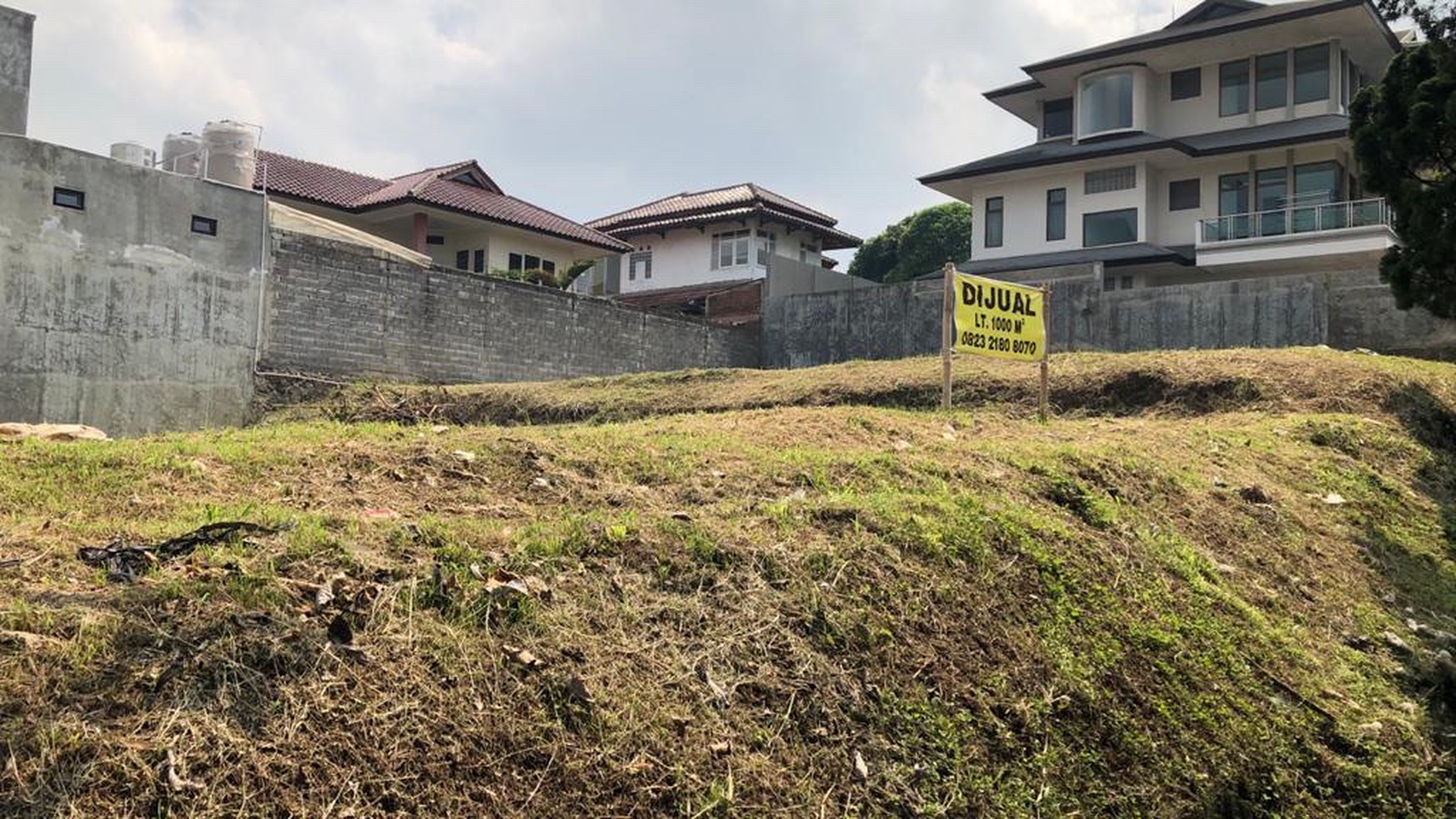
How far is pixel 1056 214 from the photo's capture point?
28.8 m

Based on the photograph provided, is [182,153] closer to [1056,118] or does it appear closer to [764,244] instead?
[764,244]

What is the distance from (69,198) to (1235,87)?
2516cm

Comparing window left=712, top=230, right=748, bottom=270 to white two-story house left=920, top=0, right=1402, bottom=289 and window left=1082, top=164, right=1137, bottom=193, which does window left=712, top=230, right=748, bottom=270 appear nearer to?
white two-story house left=920, top=0, right=1402, bottom=289

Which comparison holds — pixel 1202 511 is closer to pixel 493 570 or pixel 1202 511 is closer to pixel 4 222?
pixel 493 570

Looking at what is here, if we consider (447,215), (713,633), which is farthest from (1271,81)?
(713,633)

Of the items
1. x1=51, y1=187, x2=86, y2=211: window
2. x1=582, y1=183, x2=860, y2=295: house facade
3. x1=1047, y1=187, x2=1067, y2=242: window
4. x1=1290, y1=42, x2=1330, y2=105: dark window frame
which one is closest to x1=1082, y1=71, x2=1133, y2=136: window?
x1=1047, y1=187, x2=1067, y2=242: window

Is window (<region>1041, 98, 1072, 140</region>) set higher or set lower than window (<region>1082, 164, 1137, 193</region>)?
higher

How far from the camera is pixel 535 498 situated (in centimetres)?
582

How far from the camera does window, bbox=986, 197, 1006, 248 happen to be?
97.9 feet

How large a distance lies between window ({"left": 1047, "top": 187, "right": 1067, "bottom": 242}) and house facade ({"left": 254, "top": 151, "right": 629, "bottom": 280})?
1229cm

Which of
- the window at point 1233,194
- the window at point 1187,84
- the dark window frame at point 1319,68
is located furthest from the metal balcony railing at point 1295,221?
the window at point 1187,84

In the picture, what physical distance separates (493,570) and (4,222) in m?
12.9

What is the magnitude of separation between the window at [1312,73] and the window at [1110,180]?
396 cm

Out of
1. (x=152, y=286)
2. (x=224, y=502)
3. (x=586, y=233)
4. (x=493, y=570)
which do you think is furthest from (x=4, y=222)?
(x=586, y=233)
